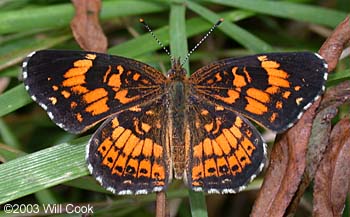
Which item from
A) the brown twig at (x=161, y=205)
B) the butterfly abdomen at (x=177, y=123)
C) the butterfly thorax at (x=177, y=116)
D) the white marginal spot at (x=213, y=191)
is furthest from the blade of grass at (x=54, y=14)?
the white marginal spot at (x=213, y=191)

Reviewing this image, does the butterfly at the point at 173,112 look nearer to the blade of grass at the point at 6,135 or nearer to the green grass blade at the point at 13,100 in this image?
the green grass blade at the point at 13,100

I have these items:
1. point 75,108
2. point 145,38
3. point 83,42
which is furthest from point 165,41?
point 75,108

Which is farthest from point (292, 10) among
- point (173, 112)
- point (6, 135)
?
point (6, 135)

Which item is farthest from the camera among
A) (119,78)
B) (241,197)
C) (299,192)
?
(241,197)

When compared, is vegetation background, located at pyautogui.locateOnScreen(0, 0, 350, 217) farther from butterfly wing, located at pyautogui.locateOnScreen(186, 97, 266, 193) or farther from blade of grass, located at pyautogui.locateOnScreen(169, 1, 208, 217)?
butterfly wing, located at pyautogui.locateOnScreen(186, 97, 266, 193)

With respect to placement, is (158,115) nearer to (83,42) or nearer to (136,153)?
(136,153)

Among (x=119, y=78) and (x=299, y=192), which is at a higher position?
(x=119, y=78)
